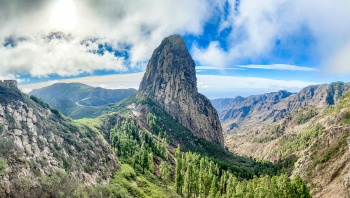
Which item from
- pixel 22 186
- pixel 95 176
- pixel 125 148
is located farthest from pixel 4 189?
pixel 125 148

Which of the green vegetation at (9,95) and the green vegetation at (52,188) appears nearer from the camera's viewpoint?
the green vegetation at (52,188)

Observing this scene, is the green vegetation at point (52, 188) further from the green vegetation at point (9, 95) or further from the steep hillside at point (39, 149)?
the green vegetation at point (9, 95)

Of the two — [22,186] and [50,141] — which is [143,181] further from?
[22,186]

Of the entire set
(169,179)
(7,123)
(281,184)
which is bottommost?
(169,179)

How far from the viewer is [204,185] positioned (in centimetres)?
13600

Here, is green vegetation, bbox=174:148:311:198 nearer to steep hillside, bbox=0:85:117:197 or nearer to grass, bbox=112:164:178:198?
grass, bbox=112:164:178:198

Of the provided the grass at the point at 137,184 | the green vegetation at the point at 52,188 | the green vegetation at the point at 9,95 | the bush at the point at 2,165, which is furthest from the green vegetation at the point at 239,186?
the green vegetation at the point at 9,95

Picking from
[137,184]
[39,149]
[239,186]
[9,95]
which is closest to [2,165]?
[39,149]

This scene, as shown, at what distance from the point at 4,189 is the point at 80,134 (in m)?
67.6

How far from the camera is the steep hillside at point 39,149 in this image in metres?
62.4

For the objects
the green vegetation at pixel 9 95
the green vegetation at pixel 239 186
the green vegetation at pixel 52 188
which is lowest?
the green vegetation at pixel 239 186

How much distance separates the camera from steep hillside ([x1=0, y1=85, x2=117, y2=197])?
6238cm

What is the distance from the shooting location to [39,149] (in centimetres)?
8388

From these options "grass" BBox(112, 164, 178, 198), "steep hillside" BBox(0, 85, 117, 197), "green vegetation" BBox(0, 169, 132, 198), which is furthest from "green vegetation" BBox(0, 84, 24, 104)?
"grass" BBox(112, 164, 178, 198)
